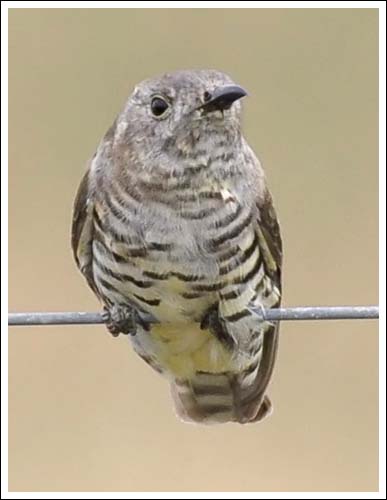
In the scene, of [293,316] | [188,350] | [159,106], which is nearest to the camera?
[293,316]

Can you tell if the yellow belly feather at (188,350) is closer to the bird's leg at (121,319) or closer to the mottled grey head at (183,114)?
the bird's leg at (121,319)

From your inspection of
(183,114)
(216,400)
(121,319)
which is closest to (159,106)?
(183,114)

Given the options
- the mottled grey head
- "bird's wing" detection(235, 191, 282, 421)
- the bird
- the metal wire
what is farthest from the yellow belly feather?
the metal wire

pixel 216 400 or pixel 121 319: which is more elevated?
pixel 121 319

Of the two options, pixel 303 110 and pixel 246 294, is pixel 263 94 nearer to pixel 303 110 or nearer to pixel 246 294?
pixel 303 110

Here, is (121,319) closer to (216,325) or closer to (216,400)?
(216,325)

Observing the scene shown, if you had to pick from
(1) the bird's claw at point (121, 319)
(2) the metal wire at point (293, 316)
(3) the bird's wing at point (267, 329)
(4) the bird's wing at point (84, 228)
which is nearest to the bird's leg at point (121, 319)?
(1) the bird's claw at point (121, 319)

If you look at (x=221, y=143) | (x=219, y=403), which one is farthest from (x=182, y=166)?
(x=219, y=403)
